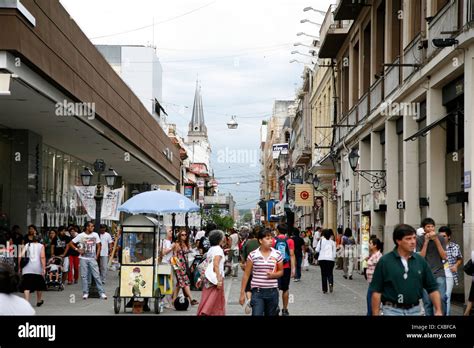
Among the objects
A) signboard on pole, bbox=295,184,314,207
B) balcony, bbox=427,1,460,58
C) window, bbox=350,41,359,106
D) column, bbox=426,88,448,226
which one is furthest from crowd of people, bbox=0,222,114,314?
signboard on pole, bbox=295,184,314,207

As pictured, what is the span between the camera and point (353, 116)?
118 ft

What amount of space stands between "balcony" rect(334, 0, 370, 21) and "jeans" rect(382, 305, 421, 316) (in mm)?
24791

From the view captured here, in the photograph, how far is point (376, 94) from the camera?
2966 centimetres

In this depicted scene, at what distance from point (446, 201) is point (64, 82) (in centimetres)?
981

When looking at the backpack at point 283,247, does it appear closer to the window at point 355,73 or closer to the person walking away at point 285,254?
the person walking away at point 285,254

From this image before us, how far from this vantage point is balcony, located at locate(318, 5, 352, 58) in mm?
37281

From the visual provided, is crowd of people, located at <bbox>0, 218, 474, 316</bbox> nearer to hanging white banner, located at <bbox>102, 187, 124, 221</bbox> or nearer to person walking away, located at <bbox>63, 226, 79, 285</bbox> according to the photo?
person walking away, located at <bbox>63, 226, 79, 285</bbox>

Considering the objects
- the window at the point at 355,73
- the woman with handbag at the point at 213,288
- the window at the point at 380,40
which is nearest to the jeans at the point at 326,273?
the woman with handbag at the point at 213,288

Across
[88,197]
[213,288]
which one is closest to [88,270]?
[88,197]

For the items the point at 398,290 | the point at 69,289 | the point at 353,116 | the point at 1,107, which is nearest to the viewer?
the point at 398,290

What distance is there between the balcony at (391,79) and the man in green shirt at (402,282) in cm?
1798

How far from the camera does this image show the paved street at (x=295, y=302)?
53.4 ft
